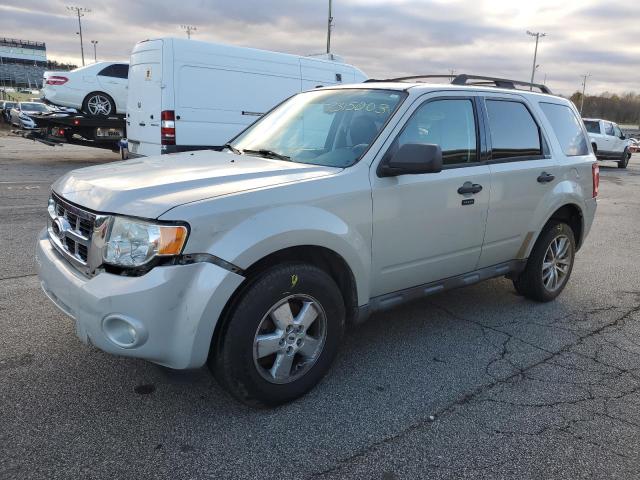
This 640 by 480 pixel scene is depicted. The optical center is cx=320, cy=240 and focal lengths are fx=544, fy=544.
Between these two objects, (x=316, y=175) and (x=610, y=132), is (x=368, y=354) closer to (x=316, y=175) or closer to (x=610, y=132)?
(x=316, y=175)

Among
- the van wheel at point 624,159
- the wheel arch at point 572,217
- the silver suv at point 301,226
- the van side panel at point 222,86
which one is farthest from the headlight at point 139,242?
the van wheel at point 624,159

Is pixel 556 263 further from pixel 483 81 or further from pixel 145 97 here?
pixel 145 97

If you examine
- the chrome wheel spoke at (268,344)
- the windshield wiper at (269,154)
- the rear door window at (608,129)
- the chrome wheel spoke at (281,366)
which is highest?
the rear door window at (608,129)

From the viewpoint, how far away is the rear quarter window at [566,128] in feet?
15.8

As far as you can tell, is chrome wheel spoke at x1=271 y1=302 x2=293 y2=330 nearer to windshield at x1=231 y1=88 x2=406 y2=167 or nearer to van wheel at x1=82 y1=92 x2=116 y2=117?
windshield at x1=231 y1=88 x2=406 y2=167

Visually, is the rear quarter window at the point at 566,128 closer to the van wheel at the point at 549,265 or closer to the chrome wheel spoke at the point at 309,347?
the van wheel at the point at 549,265

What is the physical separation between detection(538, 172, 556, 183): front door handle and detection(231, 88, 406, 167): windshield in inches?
60.8

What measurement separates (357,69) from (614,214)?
633 cm

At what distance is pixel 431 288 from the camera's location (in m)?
3.83

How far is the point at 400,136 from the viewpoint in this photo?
349 cm

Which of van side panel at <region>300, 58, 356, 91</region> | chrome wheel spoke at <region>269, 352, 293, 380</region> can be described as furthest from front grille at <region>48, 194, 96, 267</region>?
van side panel at <region>300, 58, 356, 91</region>

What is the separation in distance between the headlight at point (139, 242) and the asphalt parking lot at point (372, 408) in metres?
0.62

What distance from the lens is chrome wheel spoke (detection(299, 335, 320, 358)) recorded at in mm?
3086

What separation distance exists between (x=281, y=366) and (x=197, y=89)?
819cm
